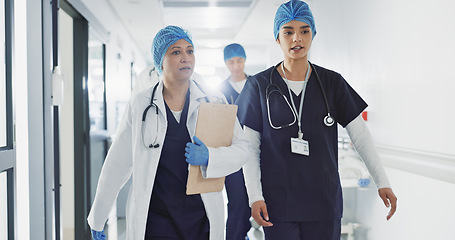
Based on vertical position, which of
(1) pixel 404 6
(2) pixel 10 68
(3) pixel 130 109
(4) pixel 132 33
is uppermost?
(4) pixel 132 33

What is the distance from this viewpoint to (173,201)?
1.41m

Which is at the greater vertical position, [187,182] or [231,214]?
[187,182]

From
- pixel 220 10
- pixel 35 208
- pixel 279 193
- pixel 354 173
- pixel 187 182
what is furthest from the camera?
pixel 220 10

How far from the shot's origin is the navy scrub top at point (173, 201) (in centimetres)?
141

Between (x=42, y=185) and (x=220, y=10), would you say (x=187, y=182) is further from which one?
(x=220, y=10)

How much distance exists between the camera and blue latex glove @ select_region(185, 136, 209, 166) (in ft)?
4.38

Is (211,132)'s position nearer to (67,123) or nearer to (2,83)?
(2,83)

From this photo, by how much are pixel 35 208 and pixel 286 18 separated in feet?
5.10

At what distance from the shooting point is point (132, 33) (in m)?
6.32

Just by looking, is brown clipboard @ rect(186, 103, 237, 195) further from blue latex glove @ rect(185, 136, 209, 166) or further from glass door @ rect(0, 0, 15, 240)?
glass door @ rect(0, 0, 15, 240)

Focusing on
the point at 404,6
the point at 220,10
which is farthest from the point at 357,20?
the point at 220,10

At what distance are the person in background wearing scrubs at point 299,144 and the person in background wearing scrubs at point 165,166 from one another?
112 mm

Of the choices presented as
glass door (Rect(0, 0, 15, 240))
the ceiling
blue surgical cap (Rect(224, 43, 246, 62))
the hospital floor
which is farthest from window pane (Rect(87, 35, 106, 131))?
glass door (Rect(0, 0, 15, 240))

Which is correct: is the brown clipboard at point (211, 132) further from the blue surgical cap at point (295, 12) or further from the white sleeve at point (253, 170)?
the blue surgical cap at point (295, 12)
